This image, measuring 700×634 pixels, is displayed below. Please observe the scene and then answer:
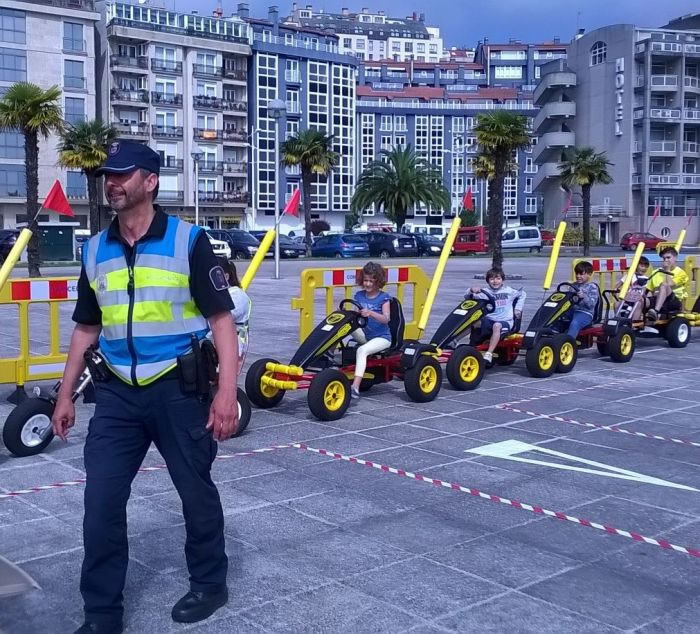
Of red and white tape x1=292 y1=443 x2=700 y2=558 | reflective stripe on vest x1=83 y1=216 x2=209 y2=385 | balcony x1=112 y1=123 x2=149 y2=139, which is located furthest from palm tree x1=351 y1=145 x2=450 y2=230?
reflective stripe on vest x1=83 y1=216 x2=209 y2=385

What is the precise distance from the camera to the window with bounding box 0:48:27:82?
5969 cm

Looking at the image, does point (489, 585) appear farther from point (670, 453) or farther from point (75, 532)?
point (670, 453)

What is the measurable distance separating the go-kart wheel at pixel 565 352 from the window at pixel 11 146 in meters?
55.4

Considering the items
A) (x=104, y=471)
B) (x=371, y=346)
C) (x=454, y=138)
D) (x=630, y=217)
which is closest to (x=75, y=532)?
(x=104, y=471)

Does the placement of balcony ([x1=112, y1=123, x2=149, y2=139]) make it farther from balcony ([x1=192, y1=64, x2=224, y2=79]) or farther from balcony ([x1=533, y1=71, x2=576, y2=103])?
balcony ([x1=533, y1=71, x2=576, y2=103])

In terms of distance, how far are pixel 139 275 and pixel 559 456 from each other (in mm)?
4306

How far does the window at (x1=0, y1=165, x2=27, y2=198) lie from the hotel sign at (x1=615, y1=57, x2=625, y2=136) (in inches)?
1717

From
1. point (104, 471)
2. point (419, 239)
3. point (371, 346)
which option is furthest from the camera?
point (419, 239)

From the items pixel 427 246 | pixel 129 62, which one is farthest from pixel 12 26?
pixel 427 246

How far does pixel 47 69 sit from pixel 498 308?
57.5m

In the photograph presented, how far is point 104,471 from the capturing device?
3.83m

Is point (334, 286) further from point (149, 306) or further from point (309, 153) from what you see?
point (309, 153)

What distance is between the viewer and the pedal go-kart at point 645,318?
12648 millimetres

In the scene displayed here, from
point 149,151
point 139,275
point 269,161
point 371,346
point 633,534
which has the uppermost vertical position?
point 269,161
